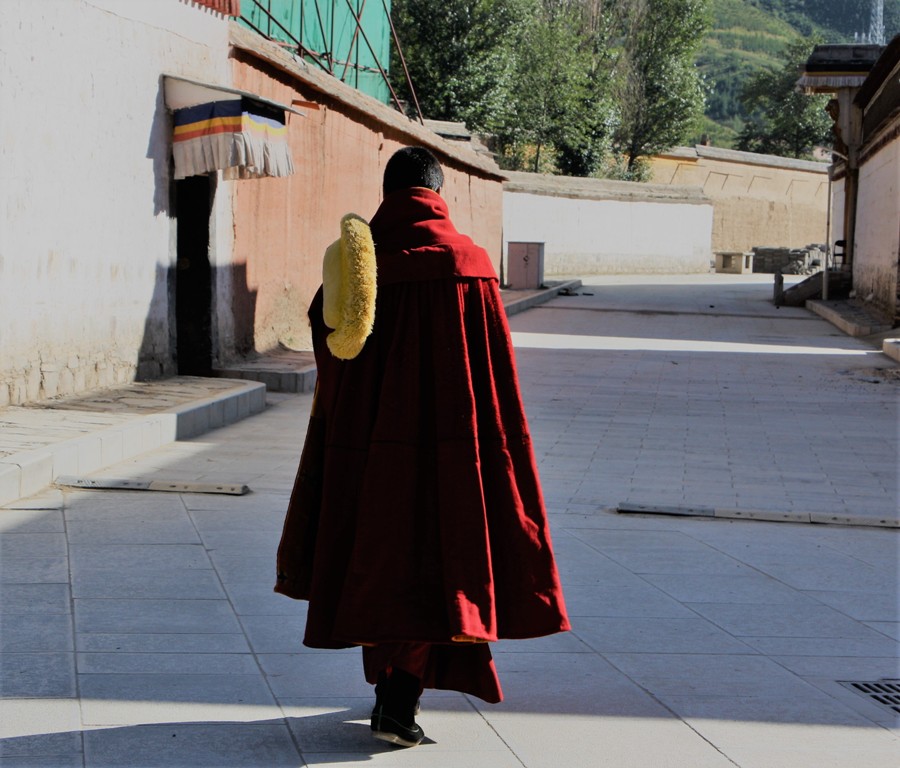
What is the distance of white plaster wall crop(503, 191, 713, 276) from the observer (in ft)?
119

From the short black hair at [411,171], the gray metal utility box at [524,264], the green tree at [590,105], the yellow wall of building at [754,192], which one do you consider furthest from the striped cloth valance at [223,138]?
the yellow wall of building at [754,192]

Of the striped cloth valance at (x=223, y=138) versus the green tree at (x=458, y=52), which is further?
the green tree at (x=458, y=52)

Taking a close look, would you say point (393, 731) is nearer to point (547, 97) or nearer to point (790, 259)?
point (547, 97)

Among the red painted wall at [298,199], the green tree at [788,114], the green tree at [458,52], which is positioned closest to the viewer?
the red painted wall at [298,199]

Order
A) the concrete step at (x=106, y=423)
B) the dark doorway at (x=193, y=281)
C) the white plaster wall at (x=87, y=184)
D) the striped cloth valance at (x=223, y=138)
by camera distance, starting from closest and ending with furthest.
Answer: the concrete step at (x=106, y=423), the white plaster wall at (x=87, y=184), the striped cloth valance at (x=223, y=138), the dark doorway at (x=193, y=281)

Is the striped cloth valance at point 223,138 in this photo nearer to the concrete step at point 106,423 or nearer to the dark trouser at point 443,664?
the concrete step at point 106,423

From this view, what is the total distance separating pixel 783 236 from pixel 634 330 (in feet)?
100

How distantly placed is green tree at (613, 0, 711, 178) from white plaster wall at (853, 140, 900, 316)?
19.3 m

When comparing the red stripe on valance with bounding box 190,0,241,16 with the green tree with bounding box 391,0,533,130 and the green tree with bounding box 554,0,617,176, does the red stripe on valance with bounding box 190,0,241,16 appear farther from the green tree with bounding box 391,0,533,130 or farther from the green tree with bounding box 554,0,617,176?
the green tree with bounding box 554,0,617,176

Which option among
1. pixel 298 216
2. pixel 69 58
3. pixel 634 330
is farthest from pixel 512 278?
pixel 69 58

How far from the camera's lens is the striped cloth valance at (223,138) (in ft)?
34.3

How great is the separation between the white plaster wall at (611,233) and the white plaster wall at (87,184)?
25158 millimetres

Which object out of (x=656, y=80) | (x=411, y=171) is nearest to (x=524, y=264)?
(x=656, y=80)

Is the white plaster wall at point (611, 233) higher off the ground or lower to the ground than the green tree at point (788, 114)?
lower
